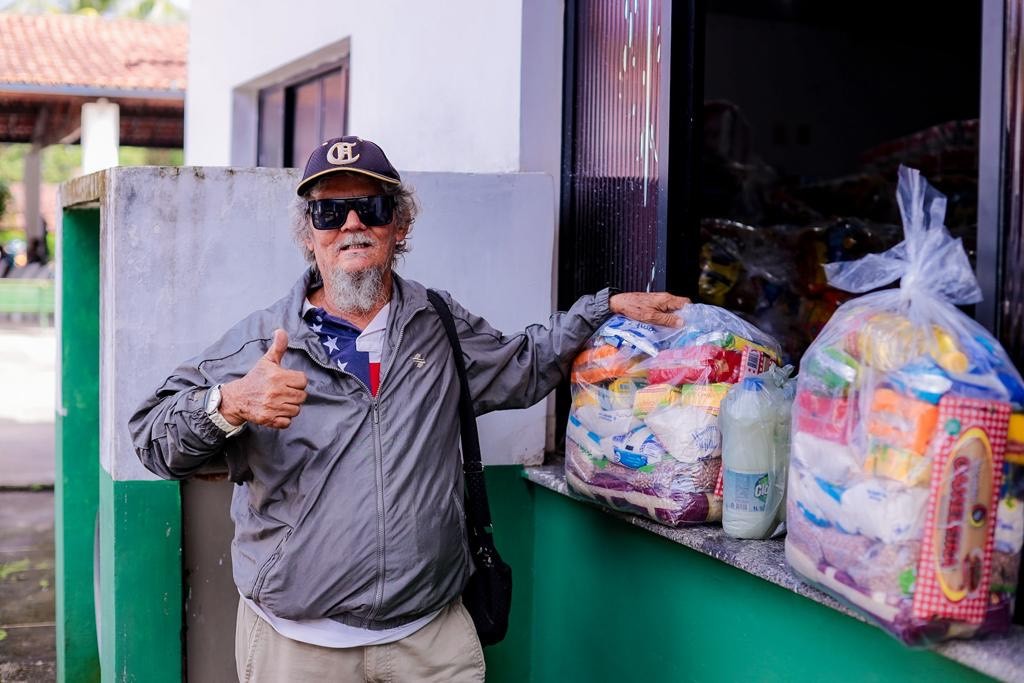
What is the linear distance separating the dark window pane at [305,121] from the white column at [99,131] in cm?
933

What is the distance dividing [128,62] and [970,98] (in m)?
11.3

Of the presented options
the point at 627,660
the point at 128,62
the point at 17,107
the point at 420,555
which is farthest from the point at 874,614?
the point at 17,107

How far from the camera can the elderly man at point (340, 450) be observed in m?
2.62

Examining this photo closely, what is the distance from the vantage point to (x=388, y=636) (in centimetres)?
273

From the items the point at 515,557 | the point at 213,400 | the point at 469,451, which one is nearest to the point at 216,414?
the point at 213,400

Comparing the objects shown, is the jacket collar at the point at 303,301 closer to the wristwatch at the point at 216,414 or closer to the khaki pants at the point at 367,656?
the wristwatch at the point at 216,414

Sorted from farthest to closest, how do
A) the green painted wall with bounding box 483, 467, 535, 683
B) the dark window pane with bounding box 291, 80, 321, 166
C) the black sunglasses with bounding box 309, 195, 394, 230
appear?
the dark window pane with bounding box 291, 80, 321, 166 < the green painted wall with bounding box 483, 467, 535, 683 < the black sunglasses with bounding box 309, 195, 394, 230

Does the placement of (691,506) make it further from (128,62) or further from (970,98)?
(128,62)

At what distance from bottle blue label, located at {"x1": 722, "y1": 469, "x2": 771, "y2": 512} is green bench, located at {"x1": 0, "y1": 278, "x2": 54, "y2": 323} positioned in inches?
785

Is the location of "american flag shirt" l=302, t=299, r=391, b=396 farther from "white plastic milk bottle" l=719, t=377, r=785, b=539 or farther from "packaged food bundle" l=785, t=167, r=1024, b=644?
"packaged food bundle" l=785, t=167, r=1024, b=644

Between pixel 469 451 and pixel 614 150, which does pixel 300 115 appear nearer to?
pixel 614 150

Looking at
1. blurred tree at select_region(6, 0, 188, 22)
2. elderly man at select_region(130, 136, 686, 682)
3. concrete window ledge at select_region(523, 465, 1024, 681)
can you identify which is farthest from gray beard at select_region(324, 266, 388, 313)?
blurred tree at select_region(6, 0, 188, 22)

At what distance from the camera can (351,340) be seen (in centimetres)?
284

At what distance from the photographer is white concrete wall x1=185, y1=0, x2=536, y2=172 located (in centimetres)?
404
